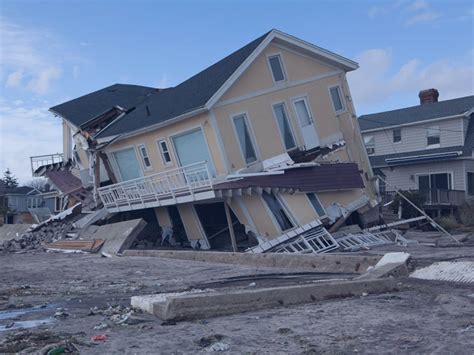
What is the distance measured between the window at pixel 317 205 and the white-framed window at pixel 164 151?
5.74 m

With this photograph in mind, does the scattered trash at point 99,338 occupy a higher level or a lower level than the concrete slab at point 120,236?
higher

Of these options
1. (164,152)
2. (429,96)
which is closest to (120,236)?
(164,152)

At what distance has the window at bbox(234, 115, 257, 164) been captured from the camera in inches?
913

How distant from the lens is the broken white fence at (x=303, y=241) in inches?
825

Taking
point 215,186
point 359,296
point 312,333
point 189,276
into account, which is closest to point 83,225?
point 215,186

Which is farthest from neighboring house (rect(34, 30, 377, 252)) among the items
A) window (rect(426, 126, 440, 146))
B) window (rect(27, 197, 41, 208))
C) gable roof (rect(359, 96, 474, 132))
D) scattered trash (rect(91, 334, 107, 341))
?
window (rect(27, 197, 41, 208))

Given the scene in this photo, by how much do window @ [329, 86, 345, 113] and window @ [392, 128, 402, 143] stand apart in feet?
50.5

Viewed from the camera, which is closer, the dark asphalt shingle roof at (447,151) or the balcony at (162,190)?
the balcony at (162,190)

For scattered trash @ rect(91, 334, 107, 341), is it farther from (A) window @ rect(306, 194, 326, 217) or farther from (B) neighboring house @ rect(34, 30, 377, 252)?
(A) window @ rect(306, 194, 326, 217)

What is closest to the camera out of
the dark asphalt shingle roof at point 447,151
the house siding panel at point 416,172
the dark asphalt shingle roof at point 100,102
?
the dark asphalt shingle roof at point 100,102

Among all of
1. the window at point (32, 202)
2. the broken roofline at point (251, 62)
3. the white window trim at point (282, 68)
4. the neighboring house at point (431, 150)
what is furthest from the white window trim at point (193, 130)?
the window at point (32, 202)

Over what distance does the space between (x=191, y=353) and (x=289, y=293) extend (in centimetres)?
284

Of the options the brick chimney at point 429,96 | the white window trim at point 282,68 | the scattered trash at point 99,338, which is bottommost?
the scattered trash at point 99,338

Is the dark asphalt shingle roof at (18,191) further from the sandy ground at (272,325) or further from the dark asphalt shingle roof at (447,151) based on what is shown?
the sandy ground at (272,325)
